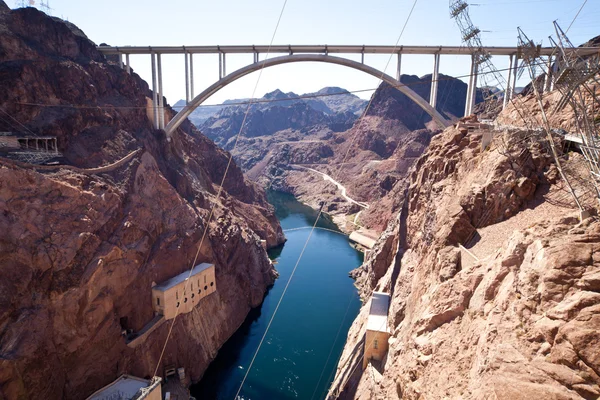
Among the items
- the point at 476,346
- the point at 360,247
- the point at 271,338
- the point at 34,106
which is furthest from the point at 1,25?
the point at 360,247

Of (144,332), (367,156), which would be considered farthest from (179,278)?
(367,156)

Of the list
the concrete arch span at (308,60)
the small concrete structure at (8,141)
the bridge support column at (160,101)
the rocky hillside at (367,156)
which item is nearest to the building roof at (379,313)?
the concrete arch span at (308,60)

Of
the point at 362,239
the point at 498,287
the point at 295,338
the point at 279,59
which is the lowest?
the point at 295,338

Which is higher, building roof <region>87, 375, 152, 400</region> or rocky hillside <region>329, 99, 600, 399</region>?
rocky hillside <region>329, 99, 600, 399</region>

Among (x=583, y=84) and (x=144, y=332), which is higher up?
(x=583, y=84)

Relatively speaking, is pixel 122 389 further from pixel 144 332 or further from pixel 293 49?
pixel 293 49

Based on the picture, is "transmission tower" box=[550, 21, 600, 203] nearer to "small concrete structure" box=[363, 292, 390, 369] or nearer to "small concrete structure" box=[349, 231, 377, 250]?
"small concrete structure" box=[363, 292, 390, 369]

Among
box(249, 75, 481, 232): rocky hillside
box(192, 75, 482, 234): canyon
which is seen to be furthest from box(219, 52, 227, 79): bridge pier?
box(249, 75, 481, 232): rocky hillside
